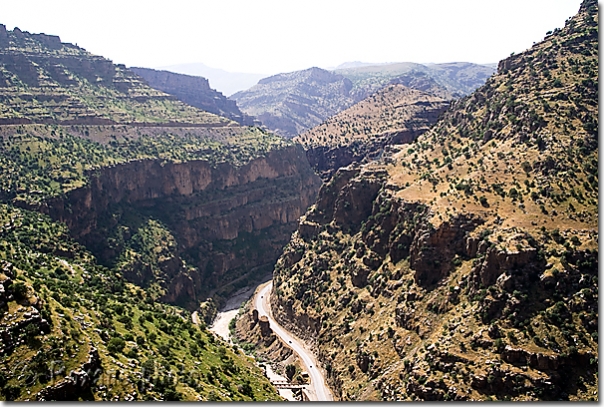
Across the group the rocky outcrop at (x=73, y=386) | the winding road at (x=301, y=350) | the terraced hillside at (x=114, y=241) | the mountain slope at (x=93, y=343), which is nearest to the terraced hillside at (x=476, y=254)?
the winding road at (x=301, y=350)

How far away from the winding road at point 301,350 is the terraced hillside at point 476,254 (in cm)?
197

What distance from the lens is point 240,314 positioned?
138250 mm

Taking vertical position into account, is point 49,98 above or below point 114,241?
above

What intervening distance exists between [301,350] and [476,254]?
1506 inches

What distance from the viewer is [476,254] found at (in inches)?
3349

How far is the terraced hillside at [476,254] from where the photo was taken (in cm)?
7031

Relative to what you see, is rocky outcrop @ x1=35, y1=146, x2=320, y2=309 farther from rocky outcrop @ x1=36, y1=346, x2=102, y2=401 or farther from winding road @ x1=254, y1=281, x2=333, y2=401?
rocky outcrop @ x1=36, y1=346, x2=102, y2=401

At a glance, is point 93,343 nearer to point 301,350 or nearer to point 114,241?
point 301,350

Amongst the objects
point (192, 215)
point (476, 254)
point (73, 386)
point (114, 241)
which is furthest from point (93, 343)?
point (192, 215)

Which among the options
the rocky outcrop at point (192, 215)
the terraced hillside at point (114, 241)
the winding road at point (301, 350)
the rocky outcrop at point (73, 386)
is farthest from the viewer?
the rocky outcrop at point (192, 215)

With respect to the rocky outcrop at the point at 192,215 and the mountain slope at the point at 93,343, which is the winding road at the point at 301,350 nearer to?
the mountain slope at the point at 93,343

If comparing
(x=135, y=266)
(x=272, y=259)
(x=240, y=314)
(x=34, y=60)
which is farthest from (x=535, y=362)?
(x=34, y=60)

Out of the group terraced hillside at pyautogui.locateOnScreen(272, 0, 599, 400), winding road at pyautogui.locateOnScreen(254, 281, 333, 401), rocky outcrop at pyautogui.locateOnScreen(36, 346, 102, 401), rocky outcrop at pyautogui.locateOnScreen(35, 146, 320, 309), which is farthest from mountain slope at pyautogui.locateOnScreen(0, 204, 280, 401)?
rocky outcrop at pyautogui.locateOnScreen(35, 146, 320, 309)

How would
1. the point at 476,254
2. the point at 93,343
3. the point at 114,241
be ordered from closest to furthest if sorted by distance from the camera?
the point at 93,343 < the point at 476,254 < the point at 114,241
